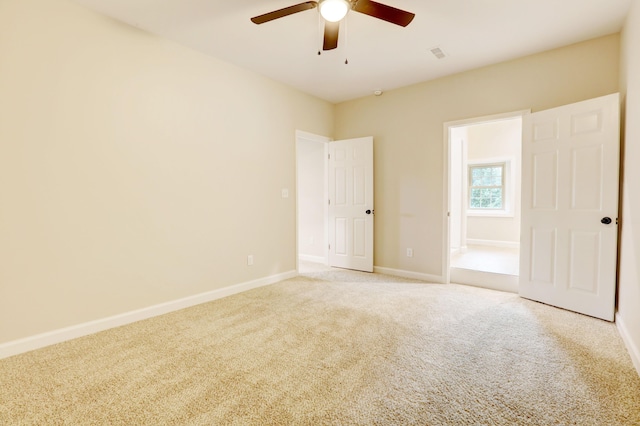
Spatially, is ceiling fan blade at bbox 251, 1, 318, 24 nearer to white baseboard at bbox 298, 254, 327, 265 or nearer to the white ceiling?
the white ceiling

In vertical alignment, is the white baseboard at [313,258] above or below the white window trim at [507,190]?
below

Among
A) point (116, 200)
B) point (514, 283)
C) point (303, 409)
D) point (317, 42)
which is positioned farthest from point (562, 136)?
point (116, 200)

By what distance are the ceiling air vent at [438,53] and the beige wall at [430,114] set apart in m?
0.63

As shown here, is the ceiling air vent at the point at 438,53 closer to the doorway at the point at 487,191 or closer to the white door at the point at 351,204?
the white door at the point at 351,204

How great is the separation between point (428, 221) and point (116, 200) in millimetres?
3654

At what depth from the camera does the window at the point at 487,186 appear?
6.90 meters

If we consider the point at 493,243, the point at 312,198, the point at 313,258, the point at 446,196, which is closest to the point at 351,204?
the point at 312,198

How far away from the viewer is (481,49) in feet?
10.5

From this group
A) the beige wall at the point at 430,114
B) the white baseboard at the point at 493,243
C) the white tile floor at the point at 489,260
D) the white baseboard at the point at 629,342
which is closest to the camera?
the white baseboard at the point at 629,342

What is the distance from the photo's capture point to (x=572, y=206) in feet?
9.66

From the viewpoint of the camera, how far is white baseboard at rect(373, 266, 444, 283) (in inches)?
162

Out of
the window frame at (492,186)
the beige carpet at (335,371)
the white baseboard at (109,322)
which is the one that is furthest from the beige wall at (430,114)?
the window frame at (492,186)

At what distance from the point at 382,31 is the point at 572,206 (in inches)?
99.0

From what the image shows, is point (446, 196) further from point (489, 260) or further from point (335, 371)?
point (335, 371)
